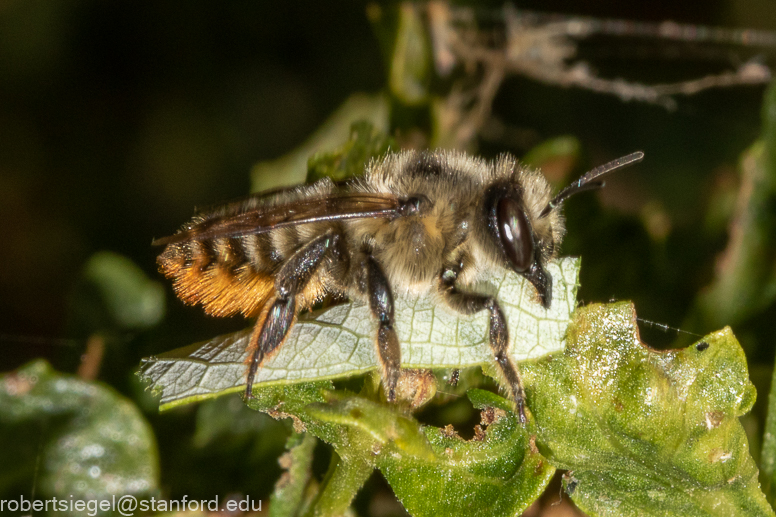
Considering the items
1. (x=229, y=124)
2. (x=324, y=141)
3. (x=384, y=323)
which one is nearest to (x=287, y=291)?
(x=384, y=323)

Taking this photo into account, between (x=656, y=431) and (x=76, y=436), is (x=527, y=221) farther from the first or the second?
(x=76, y=436)

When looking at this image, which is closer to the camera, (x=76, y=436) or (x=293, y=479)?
(x=293, y=479)

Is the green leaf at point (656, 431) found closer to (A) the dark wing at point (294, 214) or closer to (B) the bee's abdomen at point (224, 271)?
(A) the dark wing at point (294, 214)

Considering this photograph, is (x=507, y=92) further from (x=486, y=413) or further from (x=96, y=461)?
(x=96, y=461)

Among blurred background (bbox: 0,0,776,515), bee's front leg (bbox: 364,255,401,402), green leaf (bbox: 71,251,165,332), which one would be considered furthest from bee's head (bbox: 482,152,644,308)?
green leaf (bbox: 71,251,165,332)

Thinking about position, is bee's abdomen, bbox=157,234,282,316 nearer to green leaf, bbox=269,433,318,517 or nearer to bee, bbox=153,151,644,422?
bee, bbox=153,151,644,422

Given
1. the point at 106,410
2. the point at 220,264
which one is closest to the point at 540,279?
the point at 220,264

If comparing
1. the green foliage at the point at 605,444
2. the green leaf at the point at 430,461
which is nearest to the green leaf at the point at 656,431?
the green foliage at the point at 605,444
